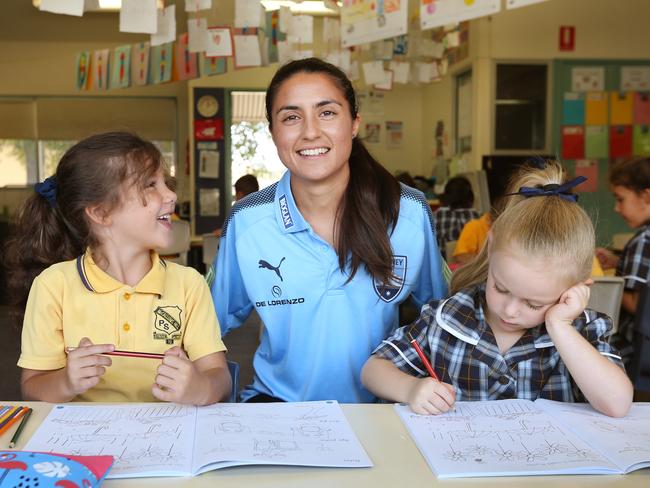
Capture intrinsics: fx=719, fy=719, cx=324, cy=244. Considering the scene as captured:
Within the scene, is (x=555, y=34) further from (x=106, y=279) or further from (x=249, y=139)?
(x=106, y=279)

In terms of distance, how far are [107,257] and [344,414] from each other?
0.69 m

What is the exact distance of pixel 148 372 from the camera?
146 cm

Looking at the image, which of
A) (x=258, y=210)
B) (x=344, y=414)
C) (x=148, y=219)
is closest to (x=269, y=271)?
(x=258, y=210)

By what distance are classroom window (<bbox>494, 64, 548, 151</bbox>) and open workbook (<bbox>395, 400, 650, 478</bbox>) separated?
5991 millimetres

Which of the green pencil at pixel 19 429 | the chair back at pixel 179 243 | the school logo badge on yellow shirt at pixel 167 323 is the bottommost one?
the chair back at pixel 179 243

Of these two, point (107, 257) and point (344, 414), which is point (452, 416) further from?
point (107, 257)

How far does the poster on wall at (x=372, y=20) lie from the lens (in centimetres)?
335

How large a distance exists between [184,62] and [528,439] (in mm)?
4416

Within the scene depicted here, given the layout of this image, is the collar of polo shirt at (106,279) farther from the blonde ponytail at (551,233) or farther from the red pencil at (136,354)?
the blonde ponytail at (551,233)

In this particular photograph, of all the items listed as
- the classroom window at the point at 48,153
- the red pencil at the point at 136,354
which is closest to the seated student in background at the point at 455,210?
the red pencil at the point at 136,354

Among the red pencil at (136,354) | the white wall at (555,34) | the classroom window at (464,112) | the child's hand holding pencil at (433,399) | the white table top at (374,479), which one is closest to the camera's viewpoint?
the white table top at (374,479)

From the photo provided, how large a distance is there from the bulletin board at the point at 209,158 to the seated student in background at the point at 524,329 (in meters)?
6.89

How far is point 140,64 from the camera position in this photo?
5316 mm

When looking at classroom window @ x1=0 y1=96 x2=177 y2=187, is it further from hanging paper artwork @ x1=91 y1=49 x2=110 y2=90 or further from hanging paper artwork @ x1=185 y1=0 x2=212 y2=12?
hanging paper artwork @ x1=185 y1=0 x2=212 y2=12
